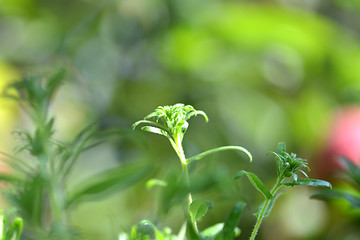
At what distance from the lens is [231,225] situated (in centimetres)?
14

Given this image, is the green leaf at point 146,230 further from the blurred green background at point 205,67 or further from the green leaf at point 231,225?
the blurred green background at point 205,67

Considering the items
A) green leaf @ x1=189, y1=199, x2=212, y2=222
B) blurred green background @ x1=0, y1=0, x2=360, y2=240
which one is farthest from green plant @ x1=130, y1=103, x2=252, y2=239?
blurred green background @ x1=0, y1=0, x2=360, y2=240

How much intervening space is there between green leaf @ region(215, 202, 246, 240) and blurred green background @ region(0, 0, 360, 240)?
26.8 inches

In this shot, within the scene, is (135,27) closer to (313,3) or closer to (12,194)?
(313,3)

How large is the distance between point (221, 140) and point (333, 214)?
0.25m

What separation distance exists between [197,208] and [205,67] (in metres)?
0.91

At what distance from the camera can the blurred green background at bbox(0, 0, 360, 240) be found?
2.97ft

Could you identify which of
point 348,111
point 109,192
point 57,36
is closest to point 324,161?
point 348,111

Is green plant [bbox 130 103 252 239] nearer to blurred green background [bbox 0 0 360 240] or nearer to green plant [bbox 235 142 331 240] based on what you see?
green plant [bbox 235 142 331 240]

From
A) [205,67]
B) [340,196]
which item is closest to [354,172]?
[340,196]

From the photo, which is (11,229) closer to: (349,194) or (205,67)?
Result: (349,194)

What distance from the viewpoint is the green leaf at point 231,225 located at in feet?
0.47

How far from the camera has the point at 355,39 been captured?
1.17m

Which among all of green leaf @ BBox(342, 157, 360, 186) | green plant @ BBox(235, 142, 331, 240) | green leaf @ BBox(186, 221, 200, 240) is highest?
green plant @ BBox(235, 142, 331, 240)
